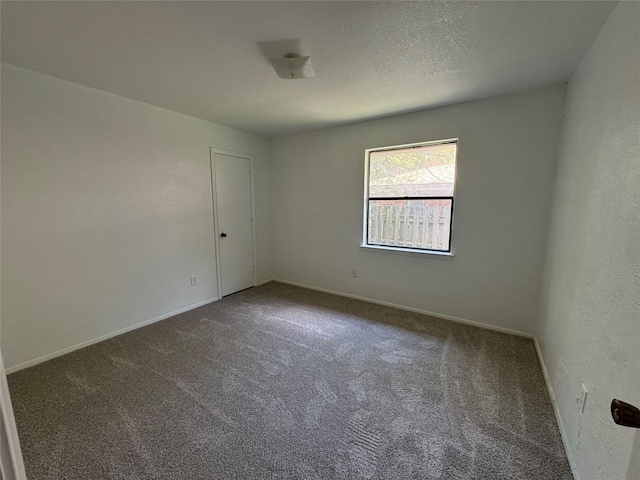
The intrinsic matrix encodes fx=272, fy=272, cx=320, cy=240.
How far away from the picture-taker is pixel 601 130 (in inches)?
58.2

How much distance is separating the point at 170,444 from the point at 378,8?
270cm

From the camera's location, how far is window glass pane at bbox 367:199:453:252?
3111 millimetres

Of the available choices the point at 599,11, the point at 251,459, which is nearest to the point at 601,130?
the point at 599,11

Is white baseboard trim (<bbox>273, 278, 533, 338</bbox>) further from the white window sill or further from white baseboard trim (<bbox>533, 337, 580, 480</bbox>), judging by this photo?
the white window sill

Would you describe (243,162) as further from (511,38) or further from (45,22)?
(511,38)

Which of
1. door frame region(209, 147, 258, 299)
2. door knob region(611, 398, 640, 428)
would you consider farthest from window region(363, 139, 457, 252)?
door knob region(611, 398, 640, 428)

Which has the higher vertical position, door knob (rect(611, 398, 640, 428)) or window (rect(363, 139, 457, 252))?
window (rect(363, 139, 457, 252))

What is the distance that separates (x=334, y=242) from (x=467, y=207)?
5.78 ft

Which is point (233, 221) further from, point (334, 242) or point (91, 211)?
point (91, 211)

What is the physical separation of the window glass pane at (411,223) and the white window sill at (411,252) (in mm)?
72

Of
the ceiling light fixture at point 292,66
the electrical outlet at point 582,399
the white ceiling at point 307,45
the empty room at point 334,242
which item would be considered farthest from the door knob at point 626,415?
the ceiling light fixture at point 292,66

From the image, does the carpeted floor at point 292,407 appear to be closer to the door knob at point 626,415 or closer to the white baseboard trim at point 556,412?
the white baseboard trim at point 556,412

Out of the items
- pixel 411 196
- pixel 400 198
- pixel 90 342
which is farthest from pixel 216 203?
pixel 411 196

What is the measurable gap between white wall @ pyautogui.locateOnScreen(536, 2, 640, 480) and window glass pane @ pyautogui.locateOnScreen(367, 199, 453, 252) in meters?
1.18
